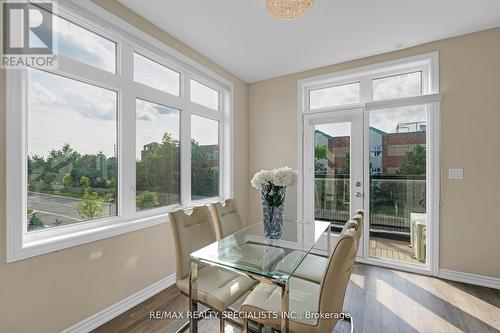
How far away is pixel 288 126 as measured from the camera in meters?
3.79

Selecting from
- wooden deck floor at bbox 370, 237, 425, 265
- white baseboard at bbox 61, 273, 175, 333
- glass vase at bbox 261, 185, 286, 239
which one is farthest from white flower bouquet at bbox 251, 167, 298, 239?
wooden deck floor at bbox 370, 237, 425, 265

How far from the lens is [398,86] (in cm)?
307

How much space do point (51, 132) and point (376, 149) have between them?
11.8 ft

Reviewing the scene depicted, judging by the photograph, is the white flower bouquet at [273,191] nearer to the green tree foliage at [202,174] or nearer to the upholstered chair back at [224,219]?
the upholstered chair back at [224,219]

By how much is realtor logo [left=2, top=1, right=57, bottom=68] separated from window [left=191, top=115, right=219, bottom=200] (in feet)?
5.39

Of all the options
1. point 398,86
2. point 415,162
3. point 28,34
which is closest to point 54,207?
point 28,34

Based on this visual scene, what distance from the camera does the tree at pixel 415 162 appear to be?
9.66 feet

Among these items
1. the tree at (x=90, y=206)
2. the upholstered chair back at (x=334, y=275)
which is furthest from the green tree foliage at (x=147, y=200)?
the upholstered chair back at (x=334, y=275)

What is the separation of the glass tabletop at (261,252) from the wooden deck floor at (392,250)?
4.51 ft

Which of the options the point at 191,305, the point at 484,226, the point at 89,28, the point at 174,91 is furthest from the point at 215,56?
the point at 484,226

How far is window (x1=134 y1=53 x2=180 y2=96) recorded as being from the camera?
245cm

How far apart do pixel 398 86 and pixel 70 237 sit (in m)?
3.99

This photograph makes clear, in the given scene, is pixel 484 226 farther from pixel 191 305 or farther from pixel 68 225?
pixel 68 225

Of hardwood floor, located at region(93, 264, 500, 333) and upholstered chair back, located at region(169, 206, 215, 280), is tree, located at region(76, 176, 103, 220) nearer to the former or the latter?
upholstered chair back, located at region(169, 206, 215, 280)
